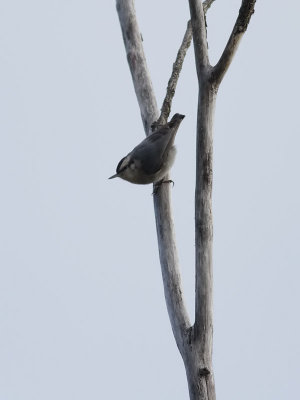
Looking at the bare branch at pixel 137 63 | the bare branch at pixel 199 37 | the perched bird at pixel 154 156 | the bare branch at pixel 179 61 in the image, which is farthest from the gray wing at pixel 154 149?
the bare branch at pixel 199 37

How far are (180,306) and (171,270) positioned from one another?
0.88 feet

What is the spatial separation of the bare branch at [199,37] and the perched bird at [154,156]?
3.94 ft

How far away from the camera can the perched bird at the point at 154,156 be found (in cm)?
506

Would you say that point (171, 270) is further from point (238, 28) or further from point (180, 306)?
point (238, 28)

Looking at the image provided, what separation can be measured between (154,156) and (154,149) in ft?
0.18

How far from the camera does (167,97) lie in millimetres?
5016

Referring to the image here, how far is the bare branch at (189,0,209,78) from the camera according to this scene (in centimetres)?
385

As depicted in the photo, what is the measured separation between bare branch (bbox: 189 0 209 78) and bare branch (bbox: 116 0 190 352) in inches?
43.8

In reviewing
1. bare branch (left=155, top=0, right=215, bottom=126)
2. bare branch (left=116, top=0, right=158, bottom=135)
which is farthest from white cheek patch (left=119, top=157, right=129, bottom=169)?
bare branch (left=155, top=0, right=215, bottom=126)

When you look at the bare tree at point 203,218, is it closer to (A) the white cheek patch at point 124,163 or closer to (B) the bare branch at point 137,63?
(B) the bare branch at point 137,63

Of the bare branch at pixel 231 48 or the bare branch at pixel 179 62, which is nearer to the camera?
the bare branch at pixel 231 48

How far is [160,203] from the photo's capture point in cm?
474

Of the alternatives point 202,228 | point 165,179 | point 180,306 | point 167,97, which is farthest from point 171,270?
point 167,97

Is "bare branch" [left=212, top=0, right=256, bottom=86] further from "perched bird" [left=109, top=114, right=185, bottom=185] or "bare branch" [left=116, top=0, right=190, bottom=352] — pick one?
"perched bird" [left=109, top=114, right=185, bottom=185]
